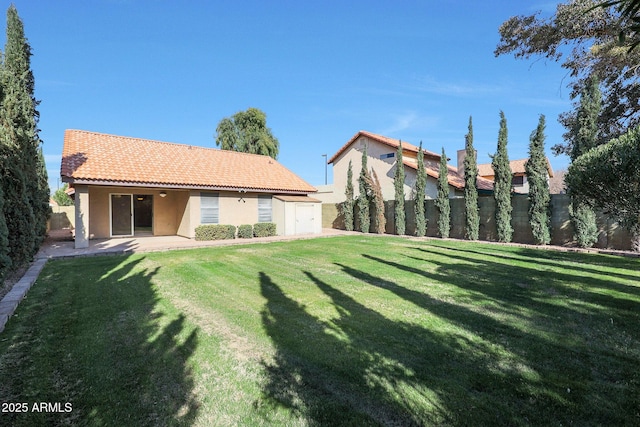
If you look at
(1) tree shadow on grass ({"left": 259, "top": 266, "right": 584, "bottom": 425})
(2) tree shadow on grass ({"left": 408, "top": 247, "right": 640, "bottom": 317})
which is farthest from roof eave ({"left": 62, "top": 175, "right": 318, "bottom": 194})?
(1) tree shadow on grass ({"left": 259, "top": 266, "right": 584, "bottom": 425})

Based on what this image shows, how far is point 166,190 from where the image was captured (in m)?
17.2

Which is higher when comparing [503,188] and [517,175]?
[517,175]

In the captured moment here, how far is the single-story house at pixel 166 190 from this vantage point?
1419 cm

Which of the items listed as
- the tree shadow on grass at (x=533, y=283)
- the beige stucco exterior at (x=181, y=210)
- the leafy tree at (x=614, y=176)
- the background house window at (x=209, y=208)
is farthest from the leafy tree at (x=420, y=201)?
the leafy tree at (x=614, y=176)

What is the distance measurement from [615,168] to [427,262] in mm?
5449

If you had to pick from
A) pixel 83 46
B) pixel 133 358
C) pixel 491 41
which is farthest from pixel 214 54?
pixel 133 358

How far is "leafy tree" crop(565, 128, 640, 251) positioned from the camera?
443cm

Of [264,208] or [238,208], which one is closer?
[238,208]

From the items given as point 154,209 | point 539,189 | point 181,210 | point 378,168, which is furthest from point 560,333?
point 378,168

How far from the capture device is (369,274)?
7809 mm

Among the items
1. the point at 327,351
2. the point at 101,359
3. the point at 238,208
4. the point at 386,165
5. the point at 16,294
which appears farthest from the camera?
the point at 386,165

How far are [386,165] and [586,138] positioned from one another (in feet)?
41.6

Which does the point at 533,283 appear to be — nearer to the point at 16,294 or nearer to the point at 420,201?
the point at 16,294

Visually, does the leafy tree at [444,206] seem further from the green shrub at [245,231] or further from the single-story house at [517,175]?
the single-story house at [517,175]
